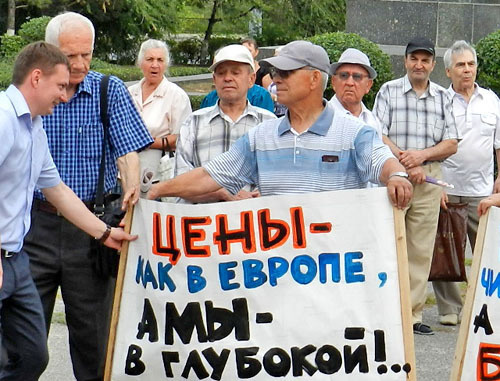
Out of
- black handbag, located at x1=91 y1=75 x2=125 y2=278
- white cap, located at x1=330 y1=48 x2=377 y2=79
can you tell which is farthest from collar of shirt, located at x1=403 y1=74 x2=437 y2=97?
black handbag, located at x1=91 y1=75 x2=125 y2=278

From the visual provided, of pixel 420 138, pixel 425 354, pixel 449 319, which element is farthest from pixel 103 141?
pixel 449 319

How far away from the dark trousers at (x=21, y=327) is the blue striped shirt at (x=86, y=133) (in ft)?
2.03

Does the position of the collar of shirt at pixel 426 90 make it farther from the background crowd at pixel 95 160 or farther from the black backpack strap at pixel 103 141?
the black backpack strap at pixel 103 141

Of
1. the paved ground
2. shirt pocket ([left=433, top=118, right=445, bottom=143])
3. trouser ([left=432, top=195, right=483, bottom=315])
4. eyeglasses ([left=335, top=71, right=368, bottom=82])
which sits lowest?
the paved ground

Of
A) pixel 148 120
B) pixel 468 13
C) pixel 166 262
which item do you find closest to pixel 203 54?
pixel 468 13

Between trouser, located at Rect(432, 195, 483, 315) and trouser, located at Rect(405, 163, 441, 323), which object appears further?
trouser, located at Rect(432, 195, 483, 315)

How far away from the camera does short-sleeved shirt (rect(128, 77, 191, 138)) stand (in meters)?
8.71

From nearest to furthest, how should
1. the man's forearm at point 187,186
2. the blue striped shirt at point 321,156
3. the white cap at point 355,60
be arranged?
the blue striped shirt at point 321,156 < the man's forearm at point 187,186 < the white cap at point 355,60

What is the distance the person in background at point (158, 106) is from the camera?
848cm

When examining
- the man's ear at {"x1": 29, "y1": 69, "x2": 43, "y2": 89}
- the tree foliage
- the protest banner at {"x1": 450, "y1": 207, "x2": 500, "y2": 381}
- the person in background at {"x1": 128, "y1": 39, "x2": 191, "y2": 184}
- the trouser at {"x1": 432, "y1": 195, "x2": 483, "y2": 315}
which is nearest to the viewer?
the man's ear at {"x1": 29, "y1": 69, "x2": 43, "y2": 89}

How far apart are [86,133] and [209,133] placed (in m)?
A: 1.16

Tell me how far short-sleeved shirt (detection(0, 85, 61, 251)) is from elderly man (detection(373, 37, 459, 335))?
357 centimetres

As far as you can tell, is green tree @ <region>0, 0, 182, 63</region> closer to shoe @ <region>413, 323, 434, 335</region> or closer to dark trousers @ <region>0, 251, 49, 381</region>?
shoe @ <region>413, 323, 434, 335</region>

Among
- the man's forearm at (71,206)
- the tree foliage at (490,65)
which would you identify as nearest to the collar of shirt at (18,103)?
the man's forearm at (71,206)
